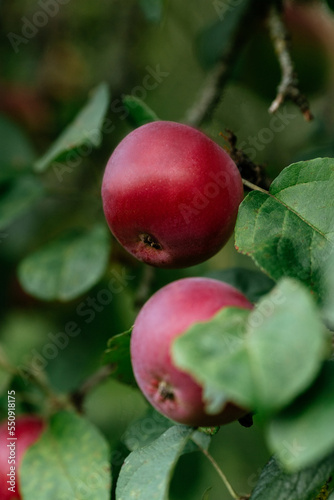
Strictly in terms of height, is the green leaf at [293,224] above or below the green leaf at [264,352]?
below

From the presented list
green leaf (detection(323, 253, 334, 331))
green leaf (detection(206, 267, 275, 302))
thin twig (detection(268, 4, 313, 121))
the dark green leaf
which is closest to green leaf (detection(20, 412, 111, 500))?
green leaf (detection(206, 267, 275, 302))

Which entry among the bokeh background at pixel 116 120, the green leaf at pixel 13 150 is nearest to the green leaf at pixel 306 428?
the bokeh background at pixel 116 120

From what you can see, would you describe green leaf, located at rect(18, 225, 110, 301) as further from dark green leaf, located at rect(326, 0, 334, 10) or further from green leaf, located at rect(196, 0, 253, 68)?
dark green leaf, located at rect(326, 0, 334, 10)

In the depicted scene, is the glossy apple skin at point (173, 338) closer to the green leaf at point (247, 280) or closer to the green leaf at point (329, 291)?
the green leaf at point (329, 291)

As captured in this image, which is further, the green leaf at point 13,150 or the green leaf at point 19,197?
the green leaf at point 13,150

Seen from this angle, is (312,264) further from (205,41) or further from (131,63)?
(131,63)
